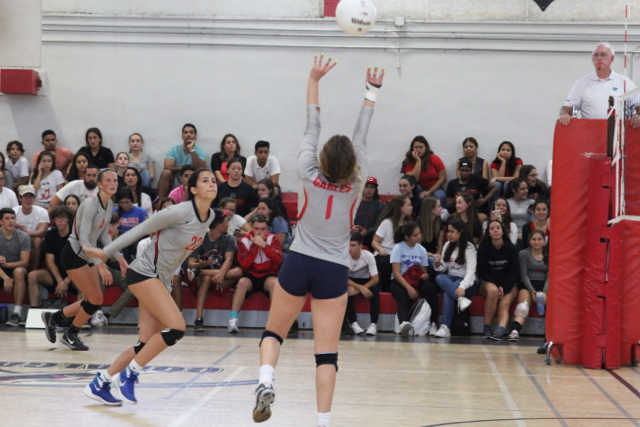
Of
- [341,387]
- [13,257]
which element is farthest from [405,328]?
[13,257]

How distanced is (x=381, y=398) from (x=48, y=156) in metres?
8.21

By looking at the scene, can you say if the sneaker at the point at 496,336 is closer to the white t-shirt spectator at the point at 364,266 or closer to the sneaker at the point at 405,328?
the sneaker at the point at 405,328

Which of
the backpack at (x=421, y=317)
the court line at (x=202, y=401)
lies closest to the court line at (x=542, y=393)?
the backpack at (x=421, y=317)

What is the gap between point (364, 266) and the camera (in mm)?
10375

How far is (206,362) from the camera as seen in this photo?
7414 mm

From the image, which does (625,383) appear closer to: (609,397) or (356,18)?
(609,397)

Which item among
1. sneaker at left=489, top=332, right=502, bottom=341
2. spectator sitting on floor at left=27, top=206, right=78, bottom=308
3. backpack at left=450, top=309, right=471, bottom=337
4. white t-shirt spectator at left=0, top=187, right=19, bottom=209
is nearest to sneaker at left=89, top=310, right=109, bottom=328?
spectator sitting on floor at left=27, top=206, right=78, bottom=308

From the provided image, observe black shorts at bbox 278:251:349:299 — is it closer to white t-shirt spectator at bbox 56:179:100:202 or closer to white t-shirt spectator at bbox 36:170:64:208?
white t-shirt spectator at bbox 56:179:100:202

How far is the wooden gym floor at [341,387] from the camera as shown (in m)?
5.18

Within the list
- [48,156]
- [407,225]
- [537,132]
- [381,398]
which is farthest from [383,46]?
[381,398]

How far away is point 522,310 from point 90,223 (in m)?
5.61

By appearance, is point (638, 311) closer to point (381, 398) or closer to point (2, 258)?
point (381, 398)

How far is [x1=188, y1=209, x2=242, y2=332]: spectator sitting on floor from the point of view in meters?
Answer: 10.3

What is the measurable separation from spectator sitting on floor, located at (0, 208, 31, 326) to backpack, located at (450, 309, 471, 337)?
5.79m
